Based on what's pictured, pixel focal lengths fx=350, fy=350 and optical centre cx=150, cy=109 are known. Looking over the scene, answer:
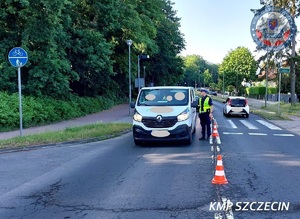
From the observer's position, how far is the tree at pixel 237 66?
86231 millimetres

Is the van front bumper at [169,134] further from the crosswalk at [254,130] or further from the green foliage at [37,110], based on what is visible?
the green foliage at [37,110]

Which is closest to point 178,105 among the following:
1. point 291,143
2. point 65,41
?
point 291,143

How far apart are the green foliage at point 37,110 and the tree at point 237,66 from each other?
211 ft

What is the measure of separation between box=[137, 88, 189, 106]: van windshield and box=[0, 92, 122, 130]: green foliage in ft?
24.8

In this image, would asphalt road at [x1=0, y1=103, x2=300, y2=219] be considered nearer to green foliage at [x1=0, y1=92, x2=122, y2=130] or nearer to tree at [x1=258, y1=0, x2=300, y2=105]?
green foliage at [x1=0, y1=92, x2=122, y2=130]

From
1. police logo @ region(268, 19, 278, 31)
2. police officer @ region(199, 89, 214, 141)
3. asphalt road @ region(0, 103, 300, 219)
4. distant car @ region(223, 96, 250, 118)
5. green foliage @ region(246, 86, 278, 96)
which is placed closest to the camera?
asphalt road @ region(0, 103, 300, 219)

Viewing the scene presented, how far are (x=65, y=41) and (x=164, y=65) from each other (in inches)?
1175

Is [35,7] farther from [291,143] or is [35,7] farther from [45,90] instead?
[291,143]

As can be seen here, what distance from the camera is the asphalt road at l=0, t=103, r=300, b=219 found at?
16.9ft

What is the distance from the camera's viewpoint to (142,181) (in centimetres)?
682

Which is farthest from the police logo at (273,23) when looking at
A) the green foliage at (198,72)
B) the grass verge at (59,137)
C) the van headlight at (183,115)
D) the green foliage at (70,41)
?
the green foliage at (198,72)

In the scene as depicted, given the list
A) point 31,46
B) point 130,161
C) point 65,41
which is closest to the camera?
point 130,161

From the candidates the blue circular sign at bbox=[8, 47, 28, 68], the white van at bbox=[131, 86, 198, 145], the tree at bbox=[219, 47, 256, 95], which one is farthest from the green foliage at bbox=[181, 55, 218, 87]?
the white van at bbox=[131, 86, 198, 145]

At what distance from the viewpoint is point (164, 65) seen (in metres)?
52.8
